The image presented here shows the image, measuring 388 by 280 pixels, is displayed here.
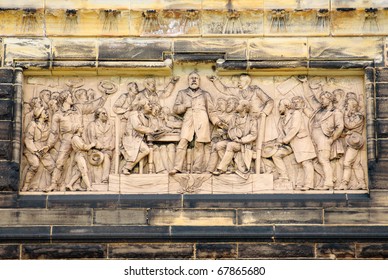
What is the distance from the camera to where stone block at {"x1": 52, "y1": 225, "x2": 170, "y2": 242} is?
53.7 feet

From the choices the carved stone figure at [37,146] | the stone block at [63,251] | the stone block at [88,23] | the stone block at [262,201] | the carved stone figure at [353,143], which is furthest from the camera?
the stone block at [88,23]

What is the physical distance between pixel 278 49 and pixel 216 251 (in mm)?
3099

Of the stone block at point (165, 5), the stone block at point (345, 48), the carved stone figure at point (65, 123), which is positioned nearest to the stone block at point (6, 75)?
the carved stone figure at point (65, 123)

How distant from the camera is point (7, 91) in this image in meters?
17.0

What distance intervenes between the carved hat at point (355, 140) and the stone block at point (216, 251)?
224 cm

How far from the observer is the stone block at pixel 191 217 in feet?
54.0

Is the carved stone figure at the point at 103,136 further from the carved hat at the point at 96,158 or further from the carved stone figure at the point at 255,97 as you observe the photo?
the carved stone figure at the point at 255,97

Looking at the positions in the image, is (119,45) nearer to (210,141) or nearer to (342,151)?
(210,141)

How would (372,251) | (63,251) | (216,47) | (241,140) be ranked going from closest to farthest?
(372,251) → (63,251) → (241,140) → (216,47)

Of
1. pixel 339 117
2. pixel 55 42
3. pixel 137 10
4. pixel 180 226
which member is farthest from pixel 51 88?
pixel 339 117

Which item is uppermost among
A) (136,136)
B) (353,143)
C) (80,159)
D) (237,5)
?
(237,5)

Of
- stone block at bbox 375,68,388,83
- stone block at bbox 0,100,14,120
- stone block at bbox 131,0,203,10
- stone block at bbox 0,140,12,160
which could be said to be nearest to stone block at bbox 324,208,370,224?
stone block at bbox 375,68,388,83

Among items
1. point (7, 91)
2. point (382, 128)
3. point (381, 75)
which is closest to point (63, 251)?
point (7, 91)

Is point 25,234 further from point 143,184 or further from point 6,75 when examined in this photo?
point 6,75
